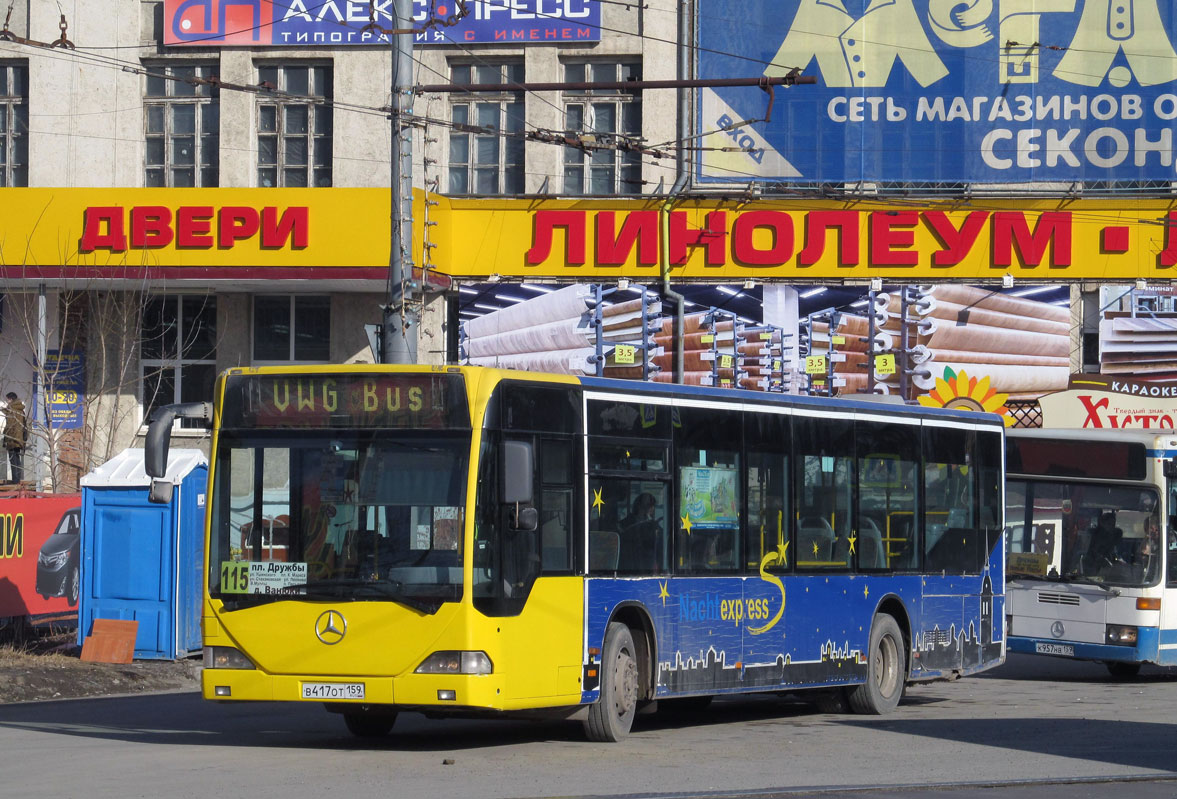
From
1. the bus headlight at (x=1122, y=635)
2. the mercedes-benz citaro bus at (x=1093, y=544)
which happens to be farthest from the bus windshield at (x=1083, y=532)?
the bus headlight at (x=1122, y=635)

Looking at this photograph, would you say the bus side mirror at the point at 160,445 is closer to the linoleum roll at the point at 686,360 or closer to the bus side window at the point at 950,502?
the bus side window at the point at 950,502

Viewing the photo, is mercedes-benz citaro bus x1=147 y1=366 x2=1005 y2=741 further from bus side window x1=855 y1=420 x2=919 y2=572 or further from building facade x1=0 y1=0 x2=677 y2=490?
building facade x1=0 y1=0 x2=677 y2=490

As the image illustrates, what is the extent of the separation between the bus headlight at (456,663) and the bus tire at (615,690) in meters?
1.30

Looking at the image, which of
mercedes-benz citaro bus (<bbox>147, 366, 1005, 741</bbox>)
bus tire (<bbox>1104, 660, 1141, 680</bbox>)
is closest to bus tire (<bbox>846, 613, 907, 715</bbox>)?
mercedes-benz citaro bus (<bbox>147, 366, 1005, 741</bbox>)

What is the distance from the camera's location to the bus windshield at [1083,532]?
61.0 ft

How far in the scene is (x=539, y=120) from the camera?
29797 millimetres

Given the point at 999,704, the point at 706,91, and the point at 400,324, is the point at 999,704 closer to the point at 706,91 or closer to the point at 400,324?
the point at 400,324

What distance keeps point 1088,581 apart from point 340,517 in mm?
10511

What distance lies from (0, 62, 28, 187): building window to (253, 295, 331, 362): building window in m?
4.80

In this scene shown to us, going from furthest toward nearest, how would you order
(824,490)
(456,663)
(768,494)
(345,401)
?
(824,490), (768,494), (345,401), (456,663)

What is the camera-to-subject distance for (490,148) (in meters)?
30.0

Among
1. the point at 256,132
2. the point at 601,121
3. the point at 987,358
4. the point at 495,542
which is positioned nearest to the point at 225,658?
the point at 495,542

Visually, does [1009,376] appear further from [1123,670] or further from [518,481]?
[518,481]

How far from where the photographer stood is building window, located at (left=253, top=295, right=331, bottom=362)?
1168 inches
